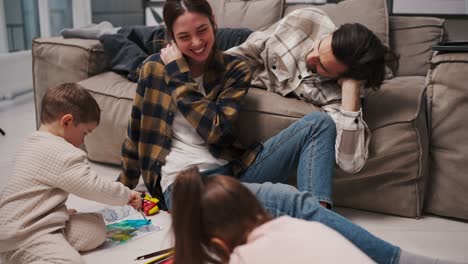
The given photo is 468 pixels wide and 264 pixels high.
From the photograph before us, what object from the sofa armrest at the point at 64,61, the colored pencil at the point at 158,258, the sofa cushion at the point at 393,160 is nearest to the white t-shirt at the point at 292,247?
the colored pencil at the point at 158,258

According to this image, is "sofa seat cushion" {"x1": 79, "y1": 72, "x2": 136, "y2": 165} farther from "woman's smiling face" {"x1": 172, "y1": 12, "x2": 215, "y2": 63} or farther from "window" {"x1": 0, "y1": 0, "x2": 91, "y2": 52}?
"window" {"x1": 0, "y1": 0, "x2": 91, "y2": 52}

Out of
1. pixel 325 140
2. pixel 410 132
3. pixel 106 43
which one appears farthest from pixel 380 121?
pixel 106 43

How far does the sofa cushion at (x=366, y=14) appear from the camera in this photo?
209 cm

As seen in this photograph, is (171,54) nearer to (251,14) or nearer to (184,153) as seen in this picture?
(184,153)

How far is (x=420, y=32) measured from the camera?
6.98 ft

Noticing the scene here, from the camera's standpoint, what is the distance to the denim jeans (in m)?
1.24

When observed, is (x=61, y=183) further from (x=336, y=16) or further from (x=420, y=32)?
(x=420, y=32)

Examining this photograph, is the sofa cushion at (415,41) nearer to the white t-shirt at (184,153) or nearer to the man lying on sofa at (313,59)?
the man lying on sofa at (313,59)

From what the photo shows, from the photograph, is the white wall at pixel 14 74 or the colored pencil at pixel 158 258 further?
the white wall at pixel 14 74

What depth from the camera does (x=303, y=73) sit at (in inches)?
68.9

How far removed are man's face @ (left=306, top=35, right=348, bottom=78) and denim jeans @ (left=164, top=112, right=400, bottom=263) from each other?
165 millimetres

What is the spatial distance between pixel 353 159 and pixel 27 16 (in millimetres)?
3496

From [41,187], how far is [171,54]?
1.93 ft

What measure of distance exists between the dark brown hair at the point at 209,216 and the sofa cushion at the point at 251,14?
1608mm
